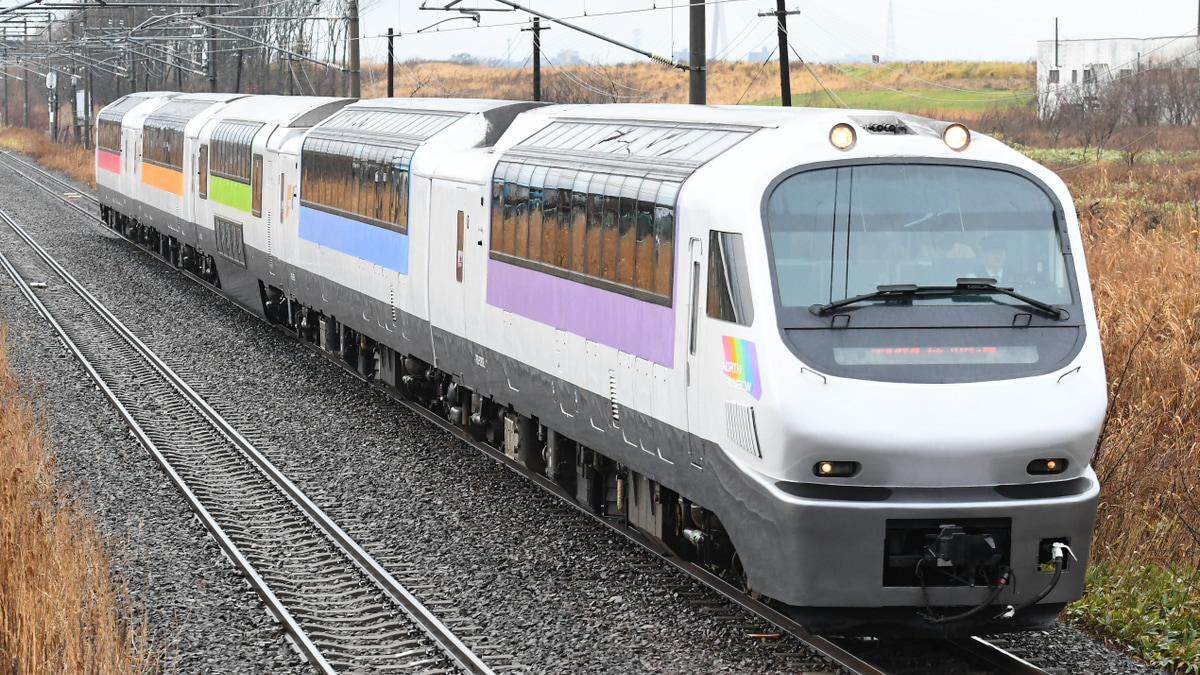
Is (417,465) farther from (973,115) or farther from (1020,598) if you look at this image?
(973,115)

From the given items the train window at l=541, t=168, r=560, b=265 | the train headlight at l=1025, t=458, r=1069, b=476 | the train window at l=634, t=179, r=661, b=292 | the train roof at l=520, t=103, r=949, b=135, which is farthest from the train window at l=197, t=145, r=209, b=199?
the train headlight at l=1025, t=458, r=1069, b=476

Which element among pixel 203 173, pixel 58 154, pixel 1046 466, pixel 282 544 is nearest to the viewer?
pixel 1046 466

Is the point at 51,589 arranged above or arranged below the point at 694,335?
below

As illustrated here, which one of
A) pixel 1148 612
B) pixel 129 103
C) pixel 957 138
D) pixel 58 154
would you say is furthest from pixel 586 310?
pixel 58 154

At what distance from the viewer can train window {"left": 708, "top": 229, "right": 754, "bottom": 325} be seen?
25.9 ft

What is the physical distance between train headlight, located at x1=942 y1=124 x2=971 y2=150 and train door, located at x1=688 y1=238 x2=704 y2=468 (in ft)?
4.62

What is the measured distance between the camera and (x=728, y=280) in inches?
318

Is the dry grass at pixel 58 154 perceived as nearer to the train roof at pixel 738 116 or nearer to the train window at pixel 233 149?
the train window at pixel 233 149

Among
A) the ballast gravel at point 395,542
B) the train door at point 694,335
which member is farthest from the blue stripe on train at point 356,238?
the train door at point 694,335

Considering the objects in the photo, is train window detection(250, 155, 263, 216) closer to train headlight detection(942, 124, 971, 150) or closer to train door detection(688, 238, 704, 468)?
train door detection(688, 238, 704, 468)

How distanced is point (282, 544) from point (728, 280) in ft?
15.1

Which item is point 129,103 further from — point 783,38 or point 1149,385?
point 1149,385

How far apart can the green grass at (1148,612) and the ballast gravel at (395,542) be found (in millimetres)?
271

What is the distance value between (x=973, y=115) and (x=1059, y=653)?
52971 millimetres
